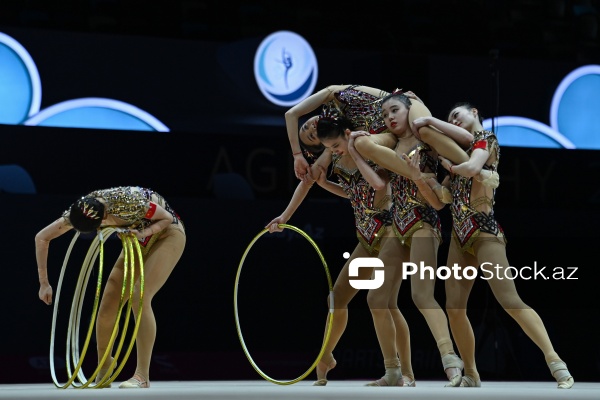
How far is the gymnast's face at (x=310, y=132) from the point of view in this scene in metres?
5.59

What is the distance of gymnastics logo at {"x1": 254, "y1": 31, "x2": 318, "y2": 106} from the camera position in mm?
7570

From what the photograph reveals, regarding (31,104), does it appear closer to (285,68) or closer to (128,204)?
(285,68)

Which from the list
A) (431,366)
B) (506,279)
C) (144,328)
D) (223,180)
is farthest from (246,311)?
(506,279)

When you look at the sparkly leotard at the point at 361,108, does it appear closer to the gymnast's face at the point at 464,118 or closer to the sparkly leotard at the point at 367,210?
the sparkly leotard at the point at 367,210

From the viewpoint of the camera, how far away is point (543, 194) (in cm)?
777

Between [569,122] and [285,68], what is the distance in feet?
7.79

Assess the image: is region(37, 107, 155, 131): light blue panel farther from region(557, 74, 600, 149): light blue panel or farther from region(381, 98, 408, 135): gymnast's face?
region(557, 74, 600, 149): light blue panel

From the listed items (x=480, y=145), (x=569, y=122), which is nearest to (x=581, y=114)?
(x=569, y=122)

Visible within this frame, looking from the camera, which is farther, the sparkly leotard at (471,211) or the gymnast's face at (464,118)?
the gymnast's face at (464,118)

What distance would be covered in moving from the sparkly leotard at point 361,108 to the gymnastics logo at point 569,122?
2695 millimetres

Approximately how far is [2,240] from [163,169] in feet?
4.04
